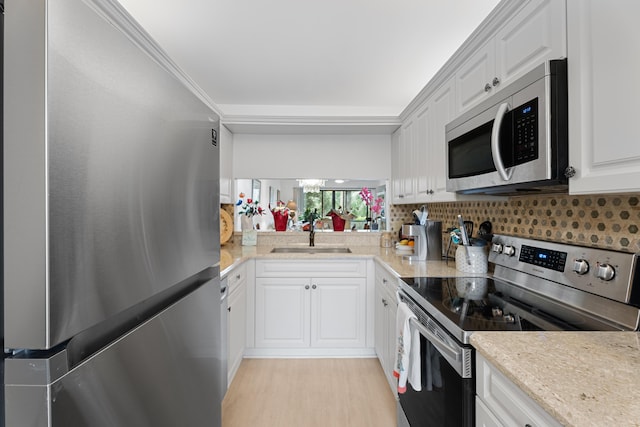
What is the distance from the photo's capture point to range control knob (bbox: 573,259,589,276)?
1171 mm

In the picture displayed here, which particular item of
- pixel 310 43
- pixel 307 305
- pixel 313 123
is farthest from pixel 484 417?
pixel 313 123

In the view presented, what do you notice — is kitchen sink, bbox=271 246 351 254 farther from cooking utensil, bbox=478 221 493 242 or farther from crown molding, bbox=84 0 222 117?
crown molding, bbox=84 0 222 117

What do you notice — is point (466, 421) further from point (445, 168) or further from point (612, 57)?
point (445, 168)

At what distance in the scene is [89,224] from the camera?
0.54 metres

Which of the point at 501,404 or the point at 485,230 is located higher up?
the point at 485,230

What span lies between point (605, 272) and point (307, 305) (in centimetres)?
204

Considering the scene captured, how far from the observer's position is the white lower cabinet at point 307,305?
2711mm

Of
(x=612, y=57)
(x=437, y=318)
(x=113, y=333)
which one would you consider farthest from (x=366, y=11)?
(x=113, y=333)

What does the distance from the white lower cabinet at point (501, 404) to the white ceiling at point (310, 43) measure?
173cm

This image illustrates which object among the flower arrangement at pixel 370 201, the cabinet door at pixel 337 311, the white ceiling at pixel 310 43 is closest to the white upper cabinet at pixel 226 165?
the white ceiling at pixel 310 43

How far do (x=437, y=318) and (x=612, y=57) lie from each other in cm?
96

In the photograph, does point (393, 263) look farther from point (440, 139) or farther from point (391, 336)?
point (440, 139)

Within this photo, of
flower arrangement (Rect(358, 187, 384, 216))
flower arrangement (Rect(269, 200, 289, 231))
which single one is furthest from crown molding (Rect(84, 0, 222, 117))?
flower arrangement (Rect(358, 187, 384, 216))

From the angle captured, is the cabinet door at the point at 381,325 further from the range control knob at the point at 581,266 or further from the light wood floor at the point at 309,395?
the range control knob at the point at 581,266
